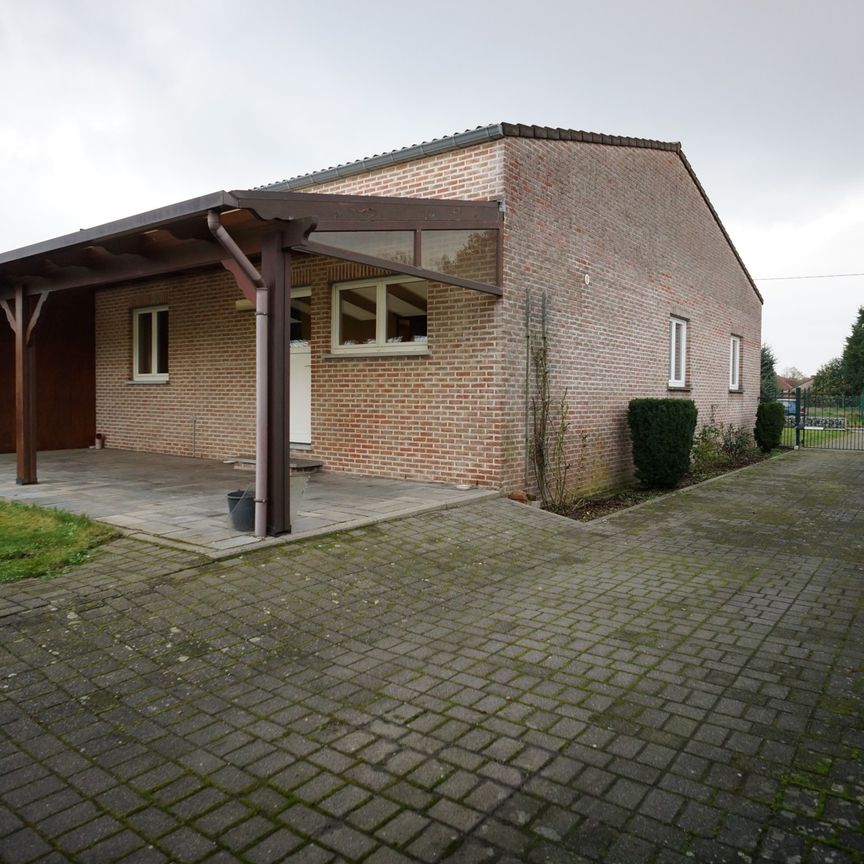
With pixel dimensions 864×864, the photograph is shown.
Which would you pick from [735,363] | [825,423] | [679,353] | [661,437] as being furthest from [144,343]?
[825,423]

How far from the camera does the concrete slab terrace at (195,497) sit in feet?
18.4

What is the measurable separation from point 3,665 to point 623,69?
14172 millimetres

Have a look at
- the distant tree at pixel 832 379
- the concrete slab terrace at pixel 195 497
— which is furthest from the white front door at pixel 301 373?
the distant tree at pixel 832 379

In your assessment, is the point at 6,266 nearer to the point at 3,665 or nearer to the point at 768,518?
the point at 3,665

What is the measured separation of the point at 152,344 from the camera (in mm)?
12742

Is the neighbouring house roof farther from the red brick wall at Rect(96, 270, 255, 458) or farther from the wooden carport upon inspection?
the red brick wall at Rect(96, 270, 255, 458)

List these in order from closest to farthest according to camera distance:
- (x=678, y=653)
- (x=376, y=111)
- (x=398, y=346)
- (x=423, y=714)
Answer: (x=423, y=714)
(x=678, y=653)
(x=398, y=346)
(x=376, y=111)

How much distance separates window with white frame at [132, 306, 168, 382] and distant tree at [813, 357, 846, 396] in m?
43.0

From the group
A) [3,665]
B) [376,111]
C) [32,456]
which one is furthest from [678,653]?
[376,111]

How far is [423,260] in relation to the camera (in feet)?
23.6

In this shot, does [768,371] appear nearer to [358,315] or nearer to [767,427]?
[767,427]

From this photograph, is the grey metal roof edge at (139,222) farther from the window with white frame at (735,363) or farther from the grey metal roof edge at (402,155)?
the window with white frame at (735,363)

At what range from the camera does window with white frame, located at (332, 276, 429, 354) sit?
8.73 meters

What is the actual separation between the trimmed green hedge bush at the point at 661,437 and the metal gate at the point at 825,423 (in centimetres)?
1085
